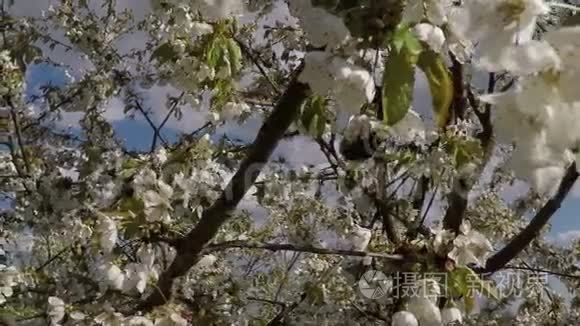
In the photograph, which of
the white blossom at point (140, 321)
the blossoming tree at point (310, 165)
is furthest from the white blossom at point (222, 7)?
the white blossom at point (140, 321)

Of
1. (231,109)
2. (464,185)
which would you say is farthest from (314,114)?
(231,109)

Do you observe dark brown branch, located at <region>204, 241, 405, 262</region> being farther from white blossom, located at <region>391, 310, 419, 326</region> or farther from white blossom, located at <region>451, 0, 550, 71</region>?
white blossom, located at <region>451, 0, 550, 71</region>

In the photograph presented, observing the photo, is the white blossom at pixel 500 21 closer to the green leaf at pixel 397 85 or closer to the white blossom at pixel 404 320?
the green leaf at pixel 397 85

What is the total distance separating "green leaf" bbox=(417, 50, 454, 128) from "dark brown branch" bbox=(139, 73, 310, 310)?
1.08ft

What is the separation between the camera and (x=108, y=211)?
2295 millimetres

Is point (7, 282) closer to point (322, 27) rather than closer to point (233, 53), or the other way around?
point (233, 53)

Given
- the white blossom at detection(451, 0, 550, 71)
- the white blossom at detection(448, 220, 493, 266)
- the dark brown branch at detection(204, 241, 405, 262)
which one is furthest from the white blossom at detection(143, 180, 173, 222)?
the white blossom at detection(451, 0, 550, 71)

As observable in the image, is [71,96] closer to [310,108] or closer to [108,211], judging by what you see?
[108,211]

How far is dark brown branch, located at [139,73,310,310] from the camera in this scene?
1.44 meters

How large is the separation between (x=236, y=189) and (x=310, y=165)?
262cm

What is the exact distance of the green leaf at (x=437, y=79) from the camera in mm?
1081

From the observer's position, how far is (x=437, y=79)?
1089 mm

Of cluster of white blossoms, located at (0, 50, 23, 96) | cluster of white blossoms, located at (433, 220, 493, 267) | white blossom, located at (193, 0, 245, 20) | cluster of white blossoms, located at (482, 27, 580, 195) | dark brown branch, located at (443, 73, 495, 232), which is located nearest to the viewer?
cluster of white blossoms, located at (482, 27, 580, 195)

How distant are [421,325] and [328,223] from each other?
272 cm
